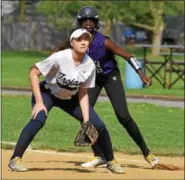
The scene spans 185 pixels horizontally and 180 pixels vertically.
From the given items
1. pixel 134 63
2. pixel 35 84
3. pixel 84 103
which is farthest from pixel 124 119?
pixel 35 84

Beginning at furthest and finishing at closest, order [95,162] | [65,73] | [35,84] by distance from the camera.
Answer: [95,162]
[65,73]
[35,84]

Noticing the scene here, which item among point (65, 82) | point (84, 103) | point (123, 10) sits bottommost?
point (123, 10)

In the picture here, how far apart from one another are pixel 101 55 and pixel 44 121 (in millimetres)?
1265

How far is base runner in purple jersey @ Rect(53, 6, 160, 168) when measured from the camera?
27.7 ft

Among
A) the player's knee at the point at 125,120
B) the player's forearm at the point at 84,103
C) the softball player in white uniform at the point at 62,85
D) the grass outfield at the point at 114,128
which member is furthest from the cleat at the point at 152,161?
the grass outfield at the point at 114,128

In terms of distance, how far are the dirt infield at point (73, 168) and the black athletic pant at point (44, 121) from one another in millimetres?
291

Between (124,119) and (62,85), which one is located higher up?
(62,85)

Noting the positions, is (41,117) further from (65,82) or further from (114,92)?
(114,92)

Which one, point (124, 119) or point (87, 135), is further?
point (124, 119)

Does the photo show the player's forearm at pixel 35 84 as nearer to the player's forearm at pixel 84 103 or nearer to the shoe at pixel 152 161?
the player's forearm at pixel 84 103

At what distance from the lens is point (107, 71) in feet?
29.2

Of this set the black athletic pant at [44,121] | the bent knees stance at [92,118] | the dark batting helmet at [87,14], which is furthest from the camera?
the dark batting helmet at [87,14]

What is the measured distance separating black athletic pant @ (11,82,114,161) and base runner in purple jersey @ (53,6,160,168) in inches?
21.9

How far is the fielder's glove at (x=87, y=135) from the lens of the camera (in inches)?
316
